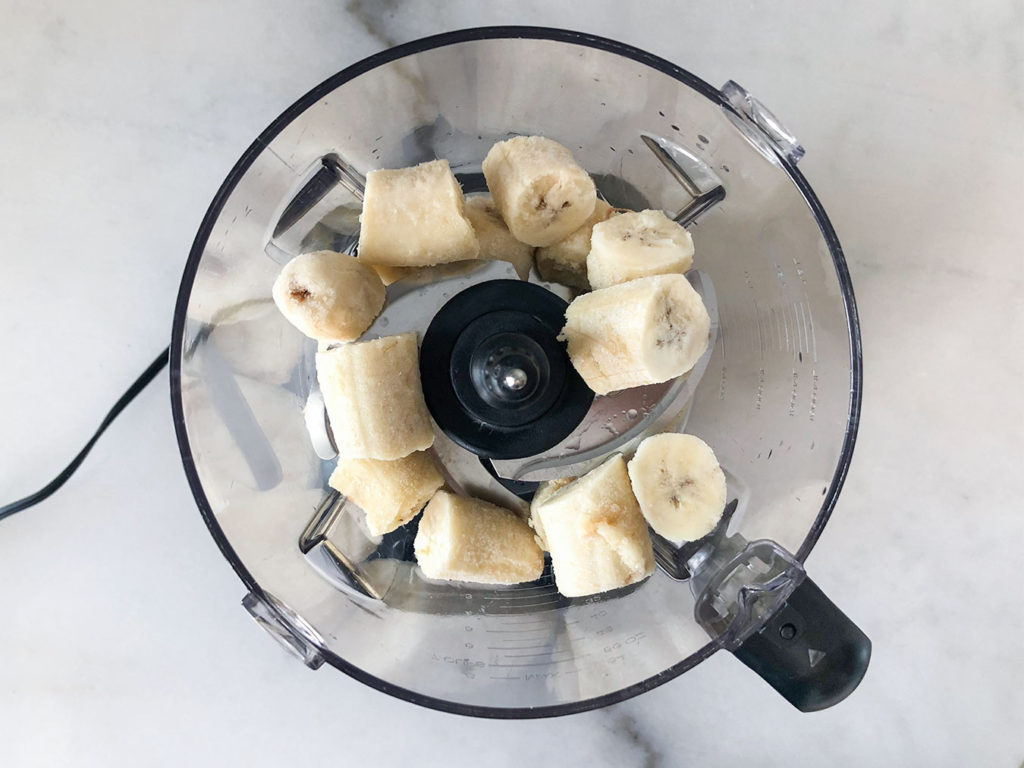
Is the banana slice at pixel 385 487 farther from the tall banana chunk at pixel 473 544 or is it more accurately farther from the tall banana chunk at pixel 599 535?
the tall banana chunk at pixel 599 535

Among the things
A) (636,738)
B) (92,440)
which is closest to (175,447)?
(92,440)

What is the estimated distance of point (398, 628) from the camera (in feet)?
2.84

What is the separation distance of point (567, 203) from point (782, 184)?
22 centimetres

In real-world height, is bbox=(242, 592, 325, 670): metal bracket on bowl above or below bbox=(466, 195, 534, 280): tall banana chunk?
below

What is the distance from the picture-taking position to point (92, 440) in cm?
99

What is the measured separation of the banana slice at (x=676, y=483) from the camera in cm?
80

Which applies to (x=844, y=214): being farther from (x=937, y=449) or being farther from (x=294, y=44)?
(x=294, y=44)

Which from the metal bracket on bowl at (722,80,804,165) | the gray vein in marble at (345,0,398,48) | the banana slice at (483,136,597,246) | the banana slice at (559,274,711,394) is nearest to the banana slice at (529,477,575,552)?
the banana slice at (559,274,711,394)

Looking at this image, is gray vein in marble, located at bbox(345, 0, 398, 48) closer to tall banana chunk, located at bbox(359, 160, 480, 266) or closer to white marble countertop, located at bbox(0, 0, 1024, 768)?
white marble countertop, located at bbox(0, 0, 1024, 768)

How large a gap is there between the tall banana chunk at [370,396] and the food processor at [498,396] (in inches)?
2.3

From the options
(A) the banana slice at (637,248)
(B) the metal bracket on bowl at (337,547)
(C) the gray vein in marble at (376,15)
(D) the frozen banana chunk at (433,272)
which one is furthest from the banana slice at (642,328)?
(C) the gray vein in marble at (376,15)

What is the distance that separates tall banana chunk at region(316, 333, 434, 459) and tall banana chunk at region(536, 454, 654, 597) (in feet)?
0.52

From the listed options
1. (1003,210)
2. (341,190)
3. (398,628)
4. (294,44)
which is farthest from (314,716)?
(1003,210)

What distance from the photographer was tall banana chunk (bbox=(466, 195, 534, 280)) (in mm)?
851
